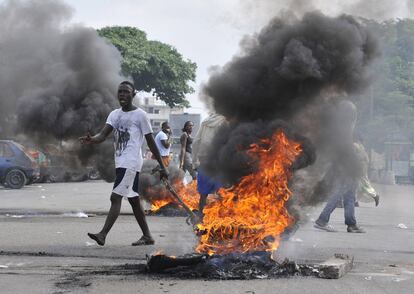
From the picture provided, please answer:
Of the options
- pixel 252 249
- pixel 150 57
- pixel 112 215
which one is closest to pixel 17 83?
pixel 112 215

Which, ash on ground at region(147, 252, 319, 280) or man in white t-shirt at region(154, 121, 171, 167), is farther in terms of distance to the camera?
man in white t-shirt at region(154, 121, 171, 167)

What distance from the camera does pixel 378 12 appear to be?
8.16 m

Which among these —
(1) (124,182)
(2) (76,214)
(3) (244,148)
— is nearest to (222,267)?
(3) (244,148)

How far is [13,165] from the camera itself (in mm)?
21281

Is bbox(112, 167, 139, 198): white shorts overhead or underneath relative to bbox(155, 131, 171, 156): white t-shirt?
underneath

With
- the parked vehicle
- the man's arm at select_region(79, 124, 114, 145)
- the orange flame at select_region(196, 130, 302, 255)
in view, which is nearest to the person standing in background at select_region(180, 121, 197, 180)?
the man's arm at select_region(79, 124, 114, 145)

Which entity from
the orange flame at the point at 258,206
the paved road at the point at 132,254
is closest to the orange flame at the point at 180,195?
the paved road at the point at 132,254

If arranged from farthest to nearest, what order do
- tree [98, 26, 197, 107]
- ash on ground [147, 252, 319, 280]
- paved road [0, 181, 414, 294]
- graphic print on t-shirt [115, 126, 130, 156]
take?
tree [98, 26, 197, 107] < graphic print on t-shirt [115, 126, 130, 156] < ash on ground [147, 252, 319, 280] < paved road [0, 181, 414, 294]

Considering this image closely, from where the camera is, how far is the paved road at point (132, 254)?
5.71 metres

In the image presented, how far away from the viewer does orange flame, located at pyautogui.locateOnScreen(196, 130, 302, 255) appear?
6.32 metres

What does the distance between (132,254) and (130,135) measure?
146 cm

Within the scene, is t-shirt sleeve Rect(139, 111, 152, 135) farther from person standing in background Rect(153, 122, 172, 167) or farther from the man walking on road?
person standing in background Rect(153, 122, 172, 167)

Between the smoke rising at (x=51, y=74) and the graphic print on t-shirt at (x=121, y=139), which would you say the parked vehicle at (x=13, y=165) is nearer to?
the smoke rising at (x=51, y=74)

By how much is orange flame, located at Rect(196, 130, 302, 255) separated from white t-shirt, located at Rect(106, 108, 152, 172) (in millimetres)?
1667
